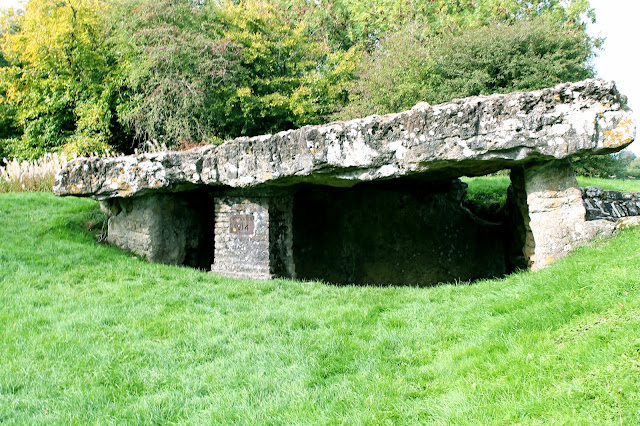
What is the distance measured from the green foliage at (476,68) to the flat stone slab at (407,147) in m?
10.1

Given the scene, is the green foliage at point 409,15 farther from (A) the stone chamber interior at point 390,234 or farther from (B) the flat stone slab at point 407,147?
(B) the flat stone slab at point 407,147

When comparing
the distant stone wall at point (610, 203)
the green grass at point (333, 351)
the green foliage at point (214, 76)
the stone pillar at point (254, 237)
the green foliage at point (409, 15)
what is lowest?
the green grass at point (333, 351)

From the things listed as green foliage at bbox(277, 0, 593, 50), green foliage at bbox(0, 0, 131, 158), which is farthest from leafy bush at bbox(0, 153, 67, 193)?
green foliage at bbox(277, 0, 593, 50)

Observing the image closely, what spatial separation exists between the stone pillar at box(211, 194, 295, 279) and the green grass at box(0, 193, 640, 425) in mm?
1203

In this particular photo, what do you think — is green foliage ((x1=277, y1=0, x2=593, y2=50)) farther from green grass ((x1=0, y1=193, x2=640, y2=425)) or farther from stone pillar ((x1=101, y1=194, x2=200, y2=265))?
green grass ((x1=0, y1=193, x2=640, y2=425))

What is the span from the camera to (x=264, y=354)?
4.46m

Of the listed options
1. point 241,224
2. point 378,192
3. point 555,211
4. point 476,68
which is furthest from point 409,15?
point 555,211

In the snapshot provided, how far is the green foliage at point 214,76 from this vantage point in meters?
17.9

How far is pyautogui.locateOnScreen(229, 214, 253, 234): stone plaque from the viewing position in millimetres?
8148

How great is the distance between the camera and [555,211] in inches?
238

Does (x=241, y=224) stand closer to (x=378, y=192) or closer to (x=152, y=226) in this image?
(x=152, y=226)

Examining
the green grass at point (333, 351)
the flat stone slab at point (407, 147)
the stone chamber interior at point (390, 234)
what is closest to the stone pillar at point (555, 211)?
the flat stone slab at point (407, 147)

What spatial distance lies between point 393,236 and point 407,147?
417 cm

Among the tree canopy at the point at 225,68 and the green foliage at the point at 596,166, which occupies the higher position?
the tree canopy at the point at 225,68
